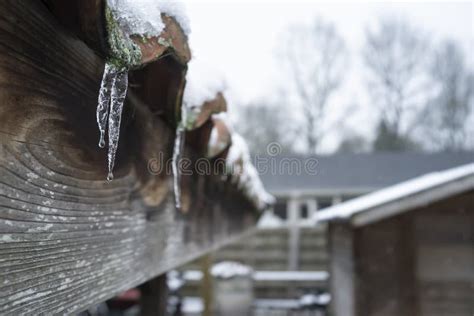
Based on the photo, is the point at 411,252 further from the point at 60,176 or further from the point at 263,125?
the point at 263,125

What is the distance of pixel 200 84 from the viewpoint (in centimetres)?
111

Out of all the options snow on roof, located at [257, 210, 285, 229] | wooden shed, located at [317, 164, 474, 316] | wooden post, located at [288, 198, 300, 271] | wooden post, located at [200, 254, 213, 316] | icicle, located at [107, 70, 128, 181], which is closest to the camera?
icicle, located at [107, 70, 128, 181]

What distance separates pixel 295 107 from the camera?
1167 inches

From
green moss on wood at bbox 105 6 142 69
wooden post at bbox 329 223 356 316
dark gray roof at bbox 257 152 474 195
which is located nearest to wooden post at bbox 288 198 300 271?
dark gray roof at bbox 257 152 474 195

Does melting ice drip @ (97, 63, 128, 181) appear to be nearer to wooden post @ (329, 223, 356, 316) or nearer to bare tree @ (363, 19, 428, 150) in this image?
wooden post @ (329, 223, 356, 316)

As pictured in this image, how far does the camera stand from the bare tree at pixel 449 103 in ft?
91.7

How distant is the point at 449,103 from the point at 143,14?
31.4 m

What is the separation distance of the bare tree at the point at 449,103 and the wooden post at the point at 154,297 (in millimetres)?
28431

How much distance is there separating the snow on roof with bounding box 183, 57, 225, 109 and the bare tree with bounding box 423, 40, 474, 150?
1153 inches

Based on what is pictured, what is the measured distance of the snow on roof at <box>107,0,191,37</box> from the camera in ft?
2.06

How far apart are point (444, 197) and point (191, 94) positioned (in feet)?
9.99

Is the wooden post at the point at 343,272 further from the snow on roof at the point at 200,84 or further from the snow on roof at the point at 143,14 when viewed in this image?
the snow on roof at the point at 143,14

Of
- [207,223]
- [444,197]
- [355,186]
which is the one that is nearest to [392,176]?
[355,186]

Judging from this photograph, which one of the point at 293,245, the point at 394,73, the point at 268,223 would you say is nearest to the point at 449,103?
the point at 394,73
